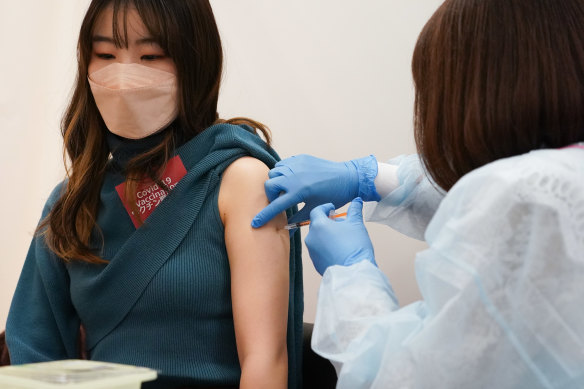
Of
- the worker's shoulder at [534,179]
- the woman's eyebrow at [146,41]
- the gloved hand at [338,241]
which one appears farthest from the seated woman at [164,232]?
the worker's shoulder at [534,179]

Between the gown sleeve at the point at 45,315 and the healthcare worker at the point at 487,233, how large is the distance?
2.35 ft

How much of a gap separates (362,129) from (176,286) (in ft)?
3.11

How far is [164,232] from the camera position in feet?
4.75

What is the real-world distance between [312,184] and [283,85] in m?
0.81

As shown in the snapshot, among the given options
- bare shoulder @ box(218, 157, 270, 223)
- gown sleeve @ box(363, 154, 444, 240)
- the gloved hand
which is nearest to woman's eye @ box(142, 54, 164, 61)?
bare shoulder @ box(218, 157, 270, 223)

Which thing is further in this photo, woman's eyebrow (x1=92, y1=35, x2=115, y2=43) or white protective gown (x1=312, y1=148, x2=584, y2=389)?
woman's eyebrow (x1=92, y1=35, x2=115, y2=43)

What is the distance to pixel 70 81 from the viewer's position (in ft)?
8.29

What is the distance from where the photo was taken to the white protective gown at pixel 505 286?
0.92 meters

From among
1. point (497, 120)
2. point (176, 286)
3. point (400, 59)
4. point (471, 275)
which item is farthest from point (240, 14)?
point (471, 275)

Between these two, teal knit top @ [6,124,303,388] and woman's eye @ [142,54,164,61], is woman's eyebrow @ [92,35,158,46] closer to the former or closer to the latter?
woman's eye @ [142,54,164,61]

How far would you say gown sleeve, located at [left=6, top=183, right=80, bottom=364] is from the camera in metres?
1.59

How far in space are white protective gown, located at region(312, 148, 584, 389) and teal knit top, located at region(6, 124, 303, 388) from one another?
0.51 meters

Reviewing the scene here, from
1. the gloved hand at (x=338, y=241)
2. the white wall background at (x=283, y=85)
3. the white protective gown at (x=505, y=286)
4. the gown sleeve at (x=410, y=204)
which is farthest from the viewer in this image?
the white wall background at (x=283, y=85)

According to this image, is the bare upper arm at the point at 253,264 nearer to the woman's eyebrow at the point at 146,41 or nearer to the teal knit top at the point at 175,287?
the teal knit top at the point at 175,287
